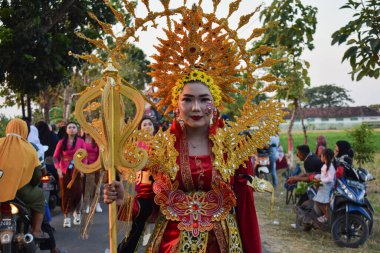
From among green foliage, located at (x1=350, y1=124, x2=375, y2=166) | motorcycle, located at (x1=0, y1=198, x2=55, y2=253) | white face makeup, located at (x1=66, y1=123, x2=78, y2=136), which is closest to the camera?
motorcycle, located at (x1=0, y1=198, x2=55, y2=253)

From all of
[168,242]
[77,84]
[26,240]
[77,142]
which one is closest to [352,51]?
[168,242]

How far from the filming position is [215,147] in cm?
333

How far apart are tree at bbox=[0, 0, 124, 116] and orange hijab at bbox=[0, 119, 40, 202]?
532 centimetres

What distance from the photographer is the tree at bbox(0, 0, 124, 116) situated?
1066cm

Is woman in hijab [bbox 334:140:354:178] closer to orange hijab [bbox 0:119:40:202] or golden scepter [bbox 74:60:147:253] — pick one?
orange hijab [bbox 0:119:40:202]

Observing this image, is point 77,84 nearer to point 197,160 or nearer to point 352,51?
point 352,51

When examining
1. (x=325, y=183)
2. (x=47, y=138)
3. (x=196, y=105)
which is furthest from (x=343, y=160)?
(x=47, y=138)

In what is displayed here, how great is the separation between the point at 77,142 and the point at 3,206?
11.6 feet

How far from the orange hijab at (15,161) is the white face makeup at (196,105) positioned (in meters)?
2.66

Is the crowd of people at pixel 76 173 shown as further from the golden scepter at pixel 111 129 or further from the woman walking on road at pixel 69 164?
the golden scepter at pixel 111 129

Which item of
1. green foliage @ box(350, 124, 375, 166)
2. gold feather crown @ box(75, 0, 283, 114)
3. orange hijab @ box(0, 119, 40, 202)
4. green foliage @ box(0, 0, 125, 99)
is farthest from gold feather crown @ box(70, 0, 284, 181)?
green foliage @ box(350, 124, 375, 166)

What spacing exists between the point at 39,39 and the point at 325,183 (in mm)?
6863


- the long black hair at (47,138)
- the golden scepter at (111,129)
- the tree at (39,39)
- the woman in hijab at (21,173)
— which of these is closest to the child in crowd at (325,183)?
the woman in hijab at (21,173)

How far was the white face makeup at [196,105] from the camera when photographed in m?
3.28
